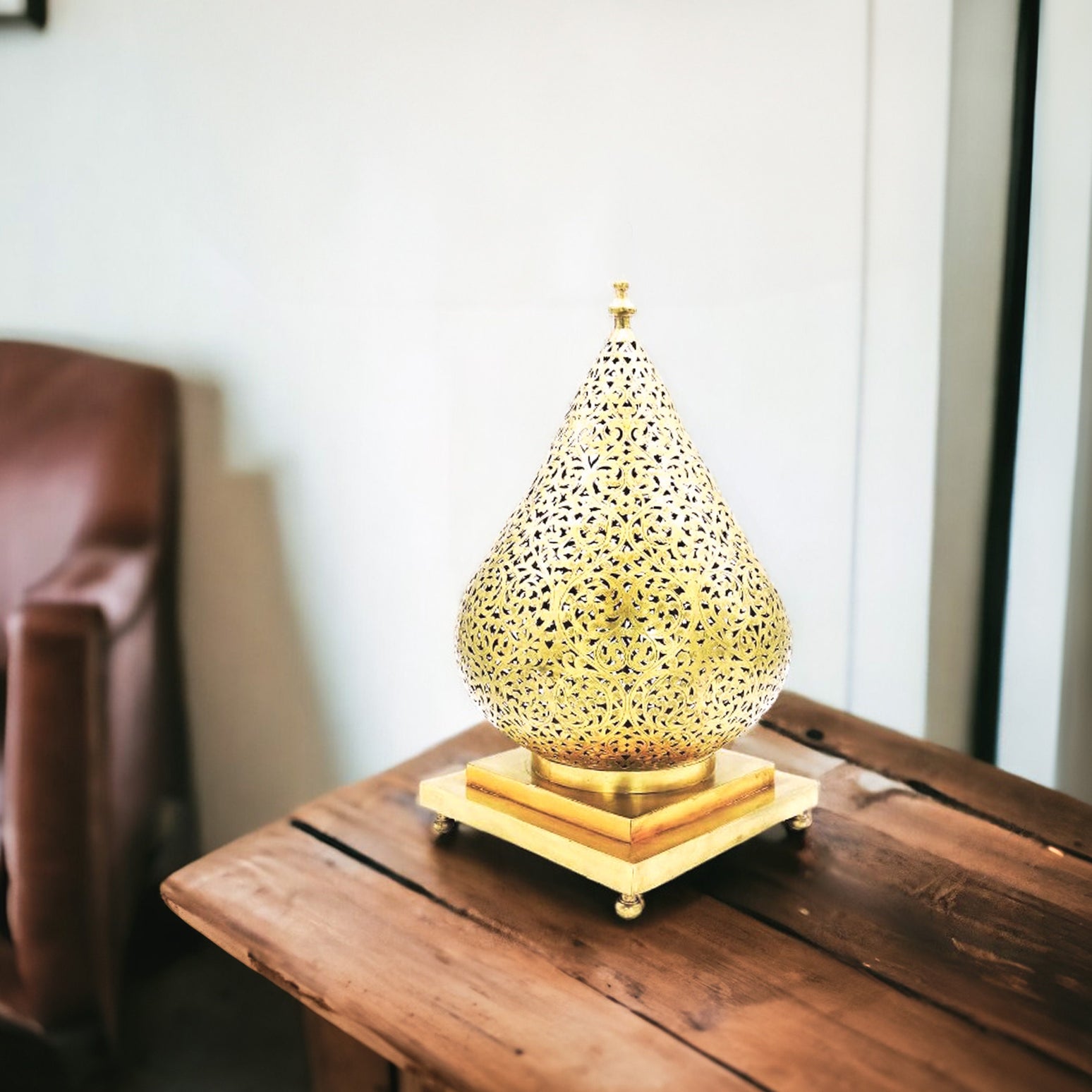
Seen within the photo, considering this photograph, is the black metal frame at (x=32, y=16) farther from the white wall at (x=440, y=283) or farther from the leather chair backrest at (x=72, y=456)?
the leather chair backrest at (x=72, y=456)

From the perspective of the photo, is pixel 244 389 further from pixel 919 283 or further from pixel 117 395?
pixel 919 283

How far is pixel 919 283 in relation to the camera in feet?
3.17

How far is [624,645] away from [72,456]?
99cm

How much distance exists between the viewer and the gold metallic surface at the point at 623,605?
2.00 ft

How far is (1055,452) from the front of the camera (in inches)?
40.3

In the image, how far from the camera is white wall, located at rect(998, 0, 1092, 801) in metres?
0.96

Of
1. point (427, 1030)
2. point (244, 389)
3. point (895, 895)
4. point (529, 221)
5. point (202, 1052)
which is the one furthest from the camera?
point (244, 389)

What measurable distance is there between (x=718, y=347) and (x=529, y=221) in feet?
0.84

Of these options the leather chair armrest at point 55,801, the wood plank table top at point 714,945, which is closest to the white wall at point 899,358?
the wood plank table top at point 714,945

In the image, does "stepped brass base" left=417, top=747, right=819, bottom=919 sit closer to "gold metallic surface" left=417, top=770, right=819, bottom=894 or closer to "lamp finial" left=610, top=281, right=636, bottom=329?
"gold metallic surface" left=417, top=770, right=819, bottom=894

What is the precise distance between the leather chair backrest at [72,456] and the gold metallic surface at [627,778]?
2.63 feet

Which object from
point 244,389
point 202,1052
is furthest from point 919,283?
point 202,1052

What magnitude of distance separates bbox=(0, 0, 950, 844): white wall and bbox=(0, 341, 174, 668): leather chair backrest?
110mm

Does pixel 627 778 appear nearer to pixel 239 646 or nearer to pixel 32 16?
pixel 239 646
